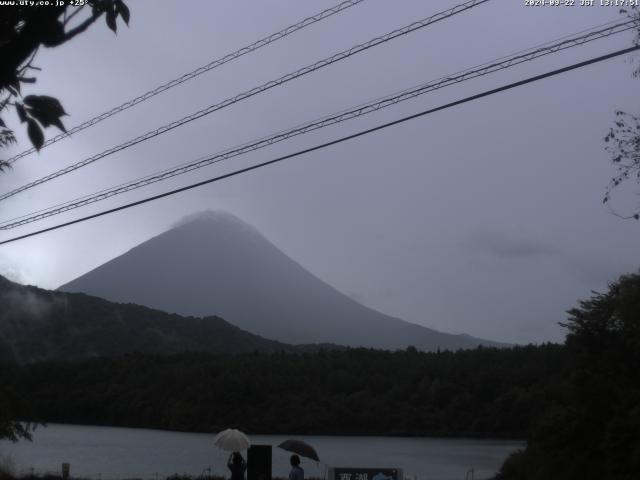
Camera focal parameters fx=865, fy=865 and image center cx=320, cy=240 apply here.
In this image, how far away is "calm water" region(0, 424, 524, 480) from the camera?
3912 cm

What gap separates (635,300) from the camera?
19.2m

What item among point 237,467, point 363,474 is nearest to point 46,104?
point 363,474

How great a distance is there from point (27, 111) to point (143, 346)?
100277 millimetres

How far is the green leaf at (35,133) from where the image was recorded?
362cm

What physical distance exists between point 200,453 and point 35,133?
47959 millimetres

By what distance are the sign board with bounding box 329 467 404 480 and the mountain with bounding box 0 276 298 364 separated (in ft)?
267

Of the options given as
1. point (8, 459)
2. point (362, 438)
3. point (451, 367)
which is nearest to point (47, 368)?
point (362, 438)

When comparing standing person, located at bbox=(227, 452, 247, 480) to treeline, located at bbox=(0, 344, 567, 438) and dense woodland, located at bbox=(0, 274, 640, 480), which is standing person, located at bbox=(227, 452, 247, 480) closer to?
dense woodland, located at bbox=(0, 274, 640, 480)

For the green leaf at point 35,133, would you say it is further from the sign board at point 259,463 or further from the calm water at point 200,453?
the calm water at point 200,453

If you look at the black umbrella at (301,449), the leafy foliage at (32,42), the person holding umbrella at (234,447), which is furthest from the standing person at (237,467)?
the leafy foliage at (32,42)

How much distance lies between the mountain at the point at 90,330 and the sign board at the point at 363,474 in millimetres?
81358

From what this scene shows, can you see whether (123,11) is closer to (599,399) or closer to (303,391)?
(599,399)

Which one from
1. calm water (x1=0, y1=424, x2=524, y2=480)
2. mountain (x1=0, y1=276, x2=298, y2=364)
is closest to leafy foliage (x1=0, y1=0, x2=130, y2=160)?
calm water (x1=0, y1=424, x2=524, y2=480)

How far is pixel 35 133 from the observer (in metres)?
3.62
